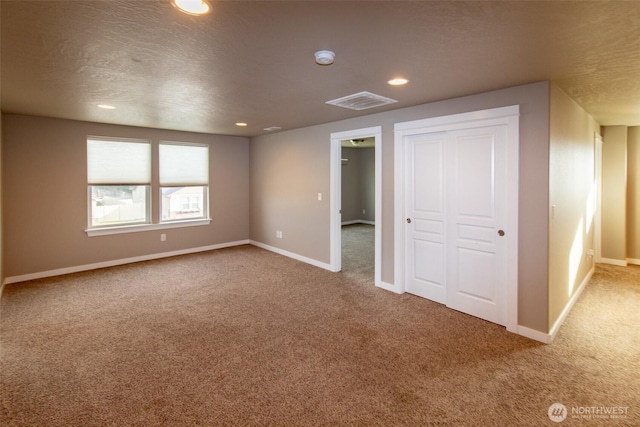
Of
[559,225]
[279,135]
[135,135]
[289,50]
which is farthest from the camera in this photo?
[279,135]

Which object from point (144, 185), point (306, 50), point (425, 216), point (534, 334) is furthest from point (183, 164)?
point (534, 334)

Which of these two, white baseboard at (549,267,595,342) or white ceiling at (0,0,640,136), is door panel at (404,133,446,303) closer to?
white ceiling at (0,0,640,136)

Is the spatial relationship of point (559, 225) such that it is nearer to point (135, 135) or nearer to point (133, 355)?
point (133, 355)

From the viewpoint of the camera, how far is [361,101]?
3725mm

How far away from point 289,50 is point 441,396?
2.63 metres

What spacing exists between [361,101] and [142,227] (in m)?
4.50

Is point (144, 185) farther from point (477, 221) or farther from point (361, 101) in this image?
point (477, 221)

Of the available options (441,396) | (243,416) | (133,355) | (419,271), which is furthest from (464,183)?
(133,355)

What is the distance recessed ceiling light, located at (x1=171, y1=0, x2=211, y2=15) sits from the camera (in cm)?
168

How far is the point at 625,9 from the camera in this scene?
1.71 meters

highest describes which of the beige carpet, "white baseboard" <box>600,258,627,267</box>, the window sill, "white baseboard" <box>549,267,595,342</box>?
the window sill

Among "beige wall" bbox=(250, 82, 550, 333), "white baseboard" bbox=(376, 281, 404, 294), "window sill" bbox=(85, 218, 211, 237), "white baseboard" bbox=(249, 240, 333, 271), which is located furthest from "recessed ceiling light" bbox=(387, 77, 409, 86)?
"window sill" bbox=(85, 218, 211, 237)

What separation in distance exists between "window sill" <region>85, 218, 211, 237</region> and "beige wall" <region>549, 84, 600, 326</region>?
19.1 ft

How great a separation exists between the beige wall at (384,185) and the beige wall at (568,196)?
10 centimetres
